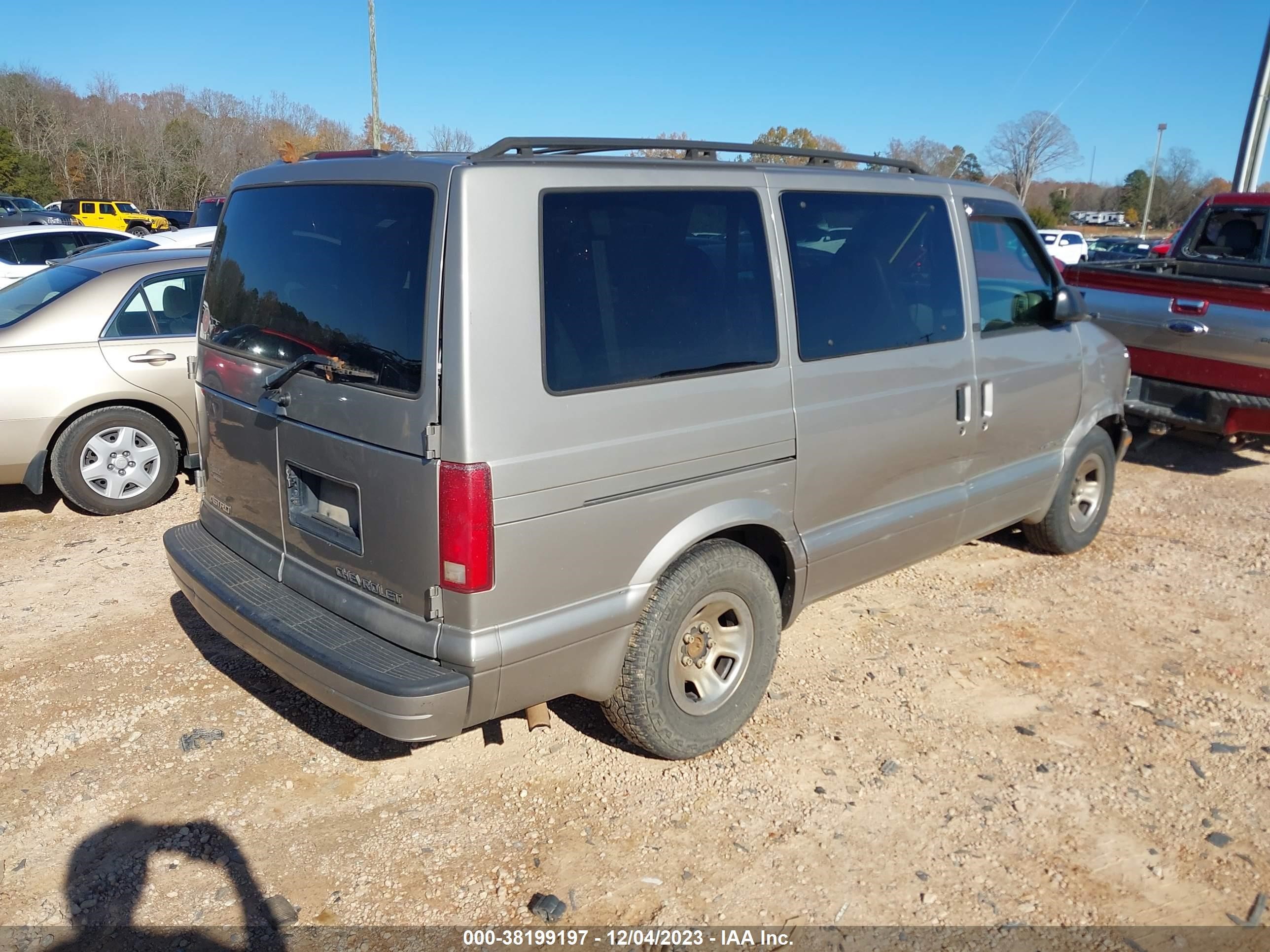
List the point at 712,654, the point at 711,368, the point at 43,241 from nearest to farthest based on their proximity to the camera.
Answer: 1. the point at 711,368
2. the point at 712,654
3. the point at 43,241

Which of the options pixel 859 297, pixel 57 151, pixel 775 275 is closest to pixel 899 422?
pixel 859 297

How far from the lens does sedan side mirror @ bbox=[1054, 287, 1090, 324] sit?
4832 millimetres

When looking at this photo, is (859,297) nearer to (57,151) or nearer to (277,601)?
(277,601)

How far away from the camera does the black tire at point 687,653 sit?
10.8 feet

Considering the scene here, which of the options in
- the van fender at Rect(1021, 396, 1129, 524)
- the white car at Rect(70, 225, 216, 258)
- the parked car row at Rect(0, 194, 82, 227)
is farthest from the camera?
the parked car row at Rect(0, 194, 82, 227)

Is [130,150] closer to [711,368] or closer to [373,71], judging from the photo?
[373,71]

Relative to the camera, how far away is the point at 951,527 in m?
4.60

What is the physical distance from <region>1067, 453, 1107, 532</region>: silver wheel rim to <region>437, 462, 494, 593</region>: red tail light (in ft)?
13.6

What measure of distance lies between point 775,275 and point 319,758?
2.53m

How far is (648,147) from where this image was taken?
3.44 metres

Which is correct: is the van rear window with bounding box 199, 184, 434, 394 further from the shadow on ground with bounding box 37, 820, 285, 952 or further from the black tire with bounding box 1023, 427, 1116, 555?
the black tire with bounding box 1023, 427, 1116, 555

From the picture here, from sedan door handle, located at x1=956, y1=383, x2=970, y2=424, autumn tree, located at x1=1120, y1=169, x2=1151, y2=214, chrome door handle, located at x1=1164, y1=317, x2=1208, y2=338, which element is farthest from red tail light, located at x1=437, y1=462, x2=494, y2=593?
autumn tree, located at x1=1120, y1=169, x2=1151, y2=214

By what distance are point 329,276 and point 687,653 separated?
1.84 meters

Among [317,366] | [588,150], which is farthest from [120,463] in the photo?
[588,150]
